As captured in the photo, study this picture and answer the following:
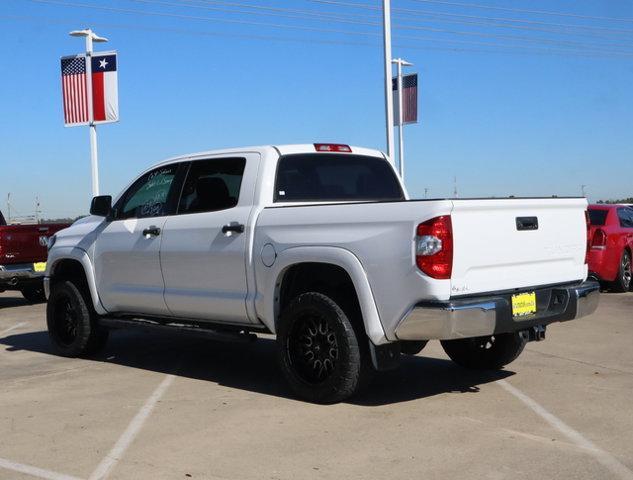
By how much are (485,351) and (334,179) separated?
6.89ft

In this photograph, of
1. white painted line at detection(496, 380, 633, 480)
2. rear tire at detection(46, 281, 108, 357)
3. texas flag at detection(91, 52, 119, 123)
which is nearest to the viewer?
white painted line at detection(496, 380, 633, 480)

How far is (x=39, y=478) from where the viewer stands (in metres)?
4.63

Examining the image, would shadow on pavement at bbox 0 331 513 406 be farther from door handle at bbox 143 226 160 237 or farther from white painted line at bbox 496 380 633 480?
door handle at bbox 143 226 160 237

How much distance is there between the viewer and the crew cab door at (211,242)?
6.75 metres

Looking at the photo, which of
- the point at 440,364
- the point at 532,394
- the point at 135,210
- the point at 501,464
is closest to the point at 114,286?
the point at 135,210

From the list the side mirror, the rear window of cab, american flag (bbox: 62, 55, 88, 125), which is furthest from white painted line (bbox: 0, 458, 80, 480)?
american flag (bbox: 62, 55, 88, 125)

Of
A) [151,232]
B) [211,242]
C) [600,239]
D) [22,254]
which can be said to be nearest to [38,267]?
[22,254]

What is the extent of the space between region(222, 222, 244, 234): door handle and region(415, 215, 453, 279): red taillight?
5.95ft

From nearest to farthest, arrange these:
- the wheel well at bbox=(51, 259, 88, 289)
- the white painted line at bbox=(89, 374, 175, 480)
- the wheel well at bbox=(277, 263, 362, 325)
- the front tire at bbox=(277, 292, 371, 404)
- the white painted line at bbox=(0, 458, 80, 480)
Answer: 1. the white painted line at bbox=(0, 458, 80, 480)
2. the white painted line at bbox=(89, 374, 175, 480)
3. the front tire at bbox=(277, 292, 371, 404)
4. the wheel well at bbox=(277, 263, 362, 325)
5. the wheel well at bbox=(51, 259, 88, 289)

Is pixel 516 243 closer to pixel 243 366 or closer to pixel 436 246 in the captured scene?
pixel 436 246

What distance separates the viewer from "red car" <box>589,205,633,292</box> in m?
13.4

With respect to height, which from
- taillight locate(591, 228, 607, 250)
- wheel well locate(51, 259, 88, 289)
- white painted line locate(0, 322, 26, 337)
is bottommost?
white painted line locate(0, 322, 26, 337)

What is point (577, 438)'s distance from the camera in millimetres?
5133

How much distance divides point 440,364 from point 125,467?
12.5ft
